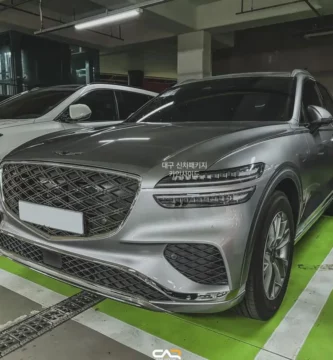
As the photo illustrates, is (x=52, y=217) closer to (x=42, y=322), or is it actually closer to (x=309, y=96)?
(x=42, y=322)

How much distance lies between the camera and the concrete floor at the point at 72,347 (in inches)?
63.0

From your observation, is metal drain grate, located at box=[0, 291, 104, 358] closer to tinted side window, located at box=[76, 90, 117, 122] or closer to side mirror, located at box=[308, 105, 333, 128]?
side mirror, located at box=[308, 105, 333, 128]

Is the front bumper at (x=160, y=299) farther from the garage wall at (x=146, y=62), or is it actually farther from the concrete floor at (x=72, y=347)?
the garage wall at (x=146, y=62)

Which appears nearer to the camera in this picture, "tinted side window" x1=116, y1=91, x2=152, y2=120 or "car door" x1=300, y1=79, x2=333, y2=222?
"car door" x1=300, y1=79, x2=333, y2=222

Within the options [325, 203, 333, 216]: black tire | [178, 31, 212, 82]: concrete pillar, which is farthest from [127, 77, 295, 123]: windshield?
[178, 31, 212, 82]: concrete pillar

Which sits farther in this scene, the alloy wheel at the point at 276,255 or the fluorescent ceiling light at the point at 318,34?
the fluorescent ceiling light at the point at 318,34

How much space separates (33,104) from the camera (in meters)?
3.98

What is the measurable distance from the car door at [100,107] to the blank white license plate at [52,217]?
216 centimetres

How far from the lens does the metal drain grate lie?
169cm

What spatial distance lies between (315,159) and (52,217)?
172 cm

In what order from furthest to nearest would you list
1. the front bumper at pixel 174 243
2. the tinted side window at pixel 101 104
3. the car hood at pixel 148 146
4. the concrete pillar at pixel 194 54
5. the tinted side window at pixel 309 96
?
the concrete pillar at pixel 194 54 → the tinted side window at pixel 101 104 → the tinted side window at pixel 309 96 → the car hood at pixel 148 146 → the front bumper at pixel 174 243

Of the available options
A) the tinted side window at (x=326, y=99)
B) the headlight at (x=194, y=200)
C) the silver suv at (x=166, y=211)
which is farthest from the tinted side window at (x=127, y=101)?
the headlight at (x=194, y=200)

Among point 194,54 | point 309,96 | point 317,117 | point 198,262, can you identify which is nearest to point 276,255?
point 198,262

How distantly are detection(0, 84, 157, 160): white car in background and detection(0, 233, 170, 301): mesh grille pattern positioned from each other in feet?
5.39
